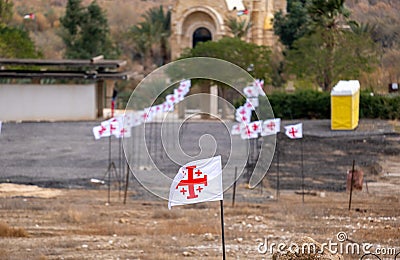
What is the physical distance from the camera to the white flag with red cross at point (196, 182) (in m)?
5.52

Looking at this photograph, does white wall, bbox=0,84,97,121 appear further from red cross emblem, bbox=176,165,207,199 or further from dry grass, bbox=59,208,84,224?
red cross emblem, bbox=176,165,207,199

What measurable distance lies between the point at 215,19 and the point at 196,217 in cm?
2484

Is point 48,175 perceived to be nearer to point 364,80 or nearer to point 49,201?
point 49,201

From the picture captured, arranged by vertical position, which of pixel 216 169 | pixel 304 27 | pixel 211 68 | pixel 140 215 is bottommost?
pixel 140 215

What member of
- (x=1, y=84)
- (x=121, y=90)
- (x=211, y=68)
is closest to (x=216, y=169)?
(x=211, y=68)

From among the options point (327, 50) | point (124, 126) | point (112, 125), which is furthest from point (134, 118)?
point (327, 50)

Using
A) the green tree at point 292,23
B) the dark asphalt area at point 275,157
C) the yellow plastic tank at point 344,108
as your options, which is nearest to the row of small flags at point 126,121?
Result: the dark asphalt area at point 275,157

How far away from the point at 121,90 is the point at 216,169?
3275cm

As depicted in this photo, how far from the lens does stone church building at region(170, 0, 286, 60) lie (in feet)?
114

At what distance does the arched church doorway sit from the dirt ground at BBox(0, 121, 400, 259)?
20.2 m

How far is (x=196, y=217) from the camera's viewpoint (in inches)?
419

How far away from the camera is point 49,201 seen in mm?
12141

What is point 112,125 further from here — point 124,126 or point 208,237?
point 208,237

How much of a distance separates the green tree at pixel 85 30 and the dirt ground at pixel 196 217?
2184cm
